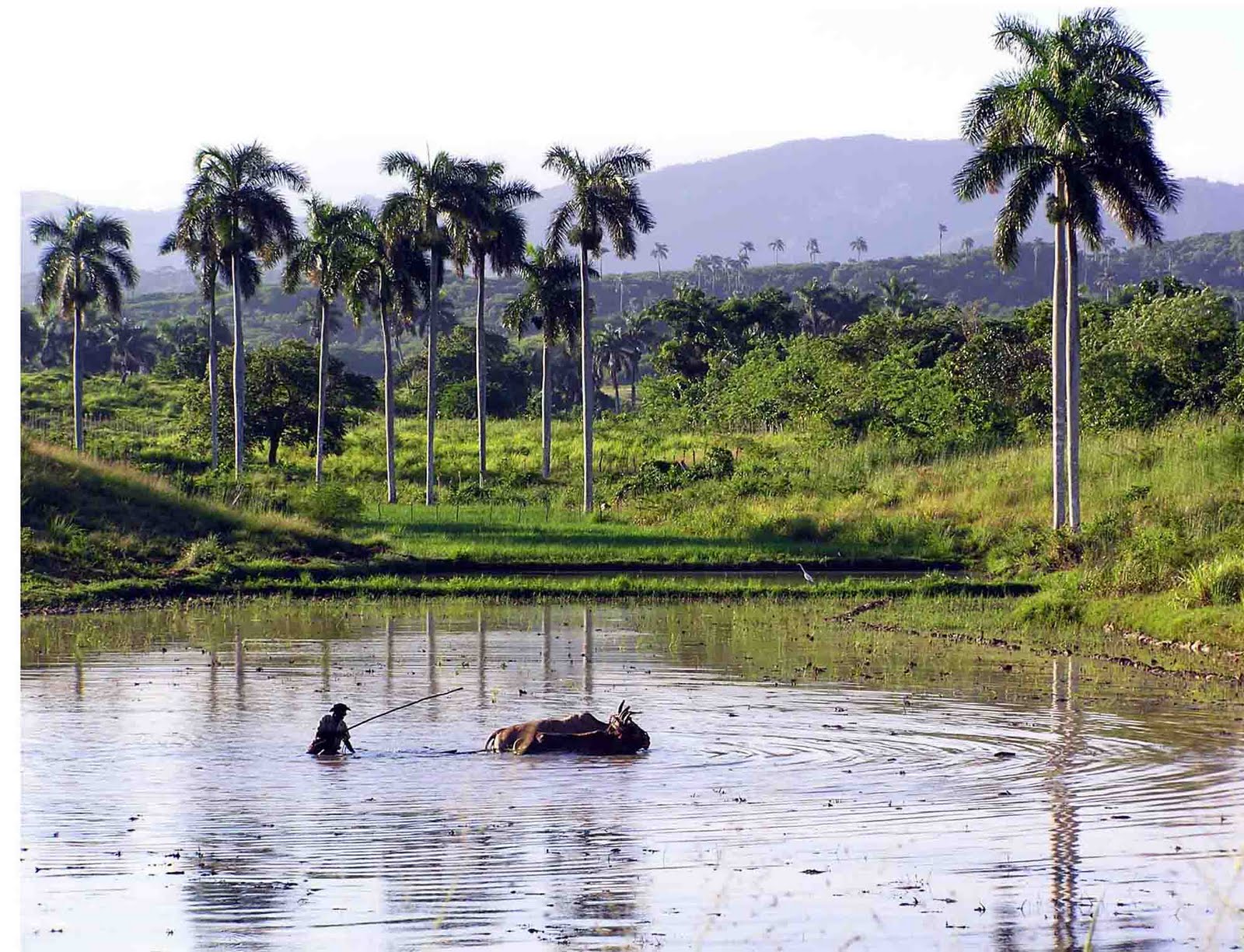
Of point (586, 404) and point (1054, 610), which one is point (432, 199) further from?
point (1054, 610)

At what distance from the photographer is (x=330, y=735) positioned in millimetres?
15258

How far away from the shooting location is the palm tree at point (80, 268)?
224ft

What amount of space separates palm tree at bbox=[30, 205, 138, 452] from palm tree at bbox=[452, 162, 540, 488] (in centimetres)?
1676

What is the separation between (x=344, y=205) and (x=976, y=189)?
3598 centimetres

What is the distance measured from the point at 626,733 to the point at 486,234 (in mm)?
48671

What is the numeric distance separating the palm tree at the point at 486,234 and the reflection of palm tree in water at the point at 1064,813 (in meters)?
44.0

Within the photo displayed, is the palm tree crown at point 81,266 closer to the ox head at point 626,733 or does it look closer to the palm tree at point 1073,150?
the palm tree at point 1073,150

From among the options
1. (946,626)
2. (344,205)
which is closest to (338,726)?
(946,626)

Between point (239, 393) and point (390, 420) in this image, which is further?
point (390, 420)

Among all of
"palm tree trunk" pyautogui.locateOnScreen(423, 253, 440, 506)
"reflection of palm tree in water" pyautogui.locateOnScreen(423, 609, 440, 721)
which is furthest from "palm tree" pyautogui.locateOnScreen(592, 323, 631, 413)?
"reflection of palm tree in water" pyautogui.locateOnScreen(423, 609, 440, 721)

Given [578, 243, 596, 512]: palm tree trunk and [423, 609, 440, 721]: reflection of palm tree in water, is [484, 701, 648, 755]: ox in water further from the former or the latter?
[578, 243, 596, 512]: palm tree trunk

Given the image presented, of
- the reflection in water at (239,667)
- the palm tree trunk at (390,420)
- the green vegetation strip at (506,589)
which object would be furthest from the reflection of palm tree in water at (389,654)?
the palm tree trunk at (390,420)

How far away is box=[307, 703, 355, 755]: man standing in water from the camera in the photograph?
1520cm

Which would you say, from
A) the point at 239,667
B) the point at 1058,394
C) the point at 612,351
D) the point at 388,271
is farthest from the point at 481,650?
the point at 612,351
